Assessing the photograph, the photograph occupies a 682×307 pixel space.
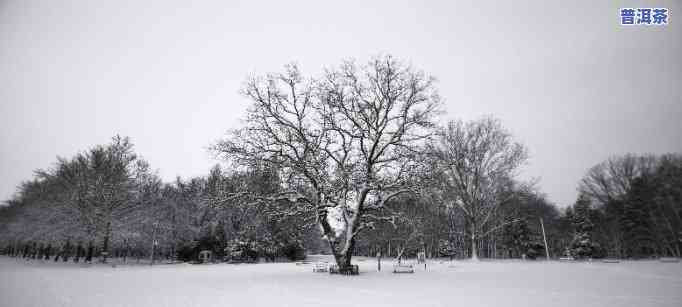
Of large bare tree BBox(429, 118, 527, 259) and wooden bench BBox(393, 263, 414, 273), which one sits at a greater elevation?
large bare tree BBox(429, 118, 527, 259)

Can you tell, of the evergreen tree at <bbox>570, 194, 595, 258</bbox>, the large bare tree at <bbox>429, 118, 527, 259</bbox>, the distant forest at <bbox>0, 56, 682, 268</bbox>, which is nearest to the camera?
the distant forest at <bbox>0, 56, 682, 268</bbox>

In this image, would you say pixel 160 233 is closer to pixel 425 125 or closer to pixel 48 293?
pixel 48 293

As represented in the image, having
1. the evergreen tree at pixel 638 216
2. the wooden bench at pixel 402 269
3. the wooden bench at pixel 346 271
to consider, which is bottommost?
the wooden bench at pixel 402 269

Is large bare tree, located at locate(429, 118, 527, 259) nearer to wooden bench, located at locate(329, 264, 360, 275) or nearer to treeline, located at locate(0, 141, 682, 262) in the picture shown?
treeline, located at locate(0, 141, 682, 262)

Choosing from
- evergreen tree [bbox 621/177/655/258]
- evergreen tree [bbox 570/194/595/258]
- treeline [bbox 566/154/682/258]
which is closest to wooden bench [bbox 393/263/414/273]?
treeline [bbox 566/154/682/258]

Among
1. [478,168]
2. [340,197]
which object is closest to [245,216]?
[340,197]

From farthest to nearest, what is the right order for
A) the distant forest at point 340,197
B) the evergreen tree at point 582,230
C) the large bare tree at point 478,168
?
the evergreen tree at point 582,230 → the large bare tree at point 478,168 → the distant forest at point 340,197

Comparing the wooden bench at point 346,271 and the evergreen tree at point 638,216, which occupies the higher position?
the evergreen tree at point 638,216

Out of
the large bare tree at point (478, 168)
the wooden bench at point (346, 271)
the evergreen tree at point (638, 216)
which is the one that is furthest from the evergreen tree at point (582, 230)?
the wooden bench at point (346, 271)

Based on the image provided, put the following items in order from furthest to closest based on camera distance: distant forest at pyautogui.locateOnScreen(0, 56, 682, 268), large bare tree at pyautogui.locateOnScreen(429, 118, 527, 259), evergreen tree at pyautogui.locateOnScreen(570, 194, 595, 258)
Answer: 1. evergreen tree at pyautogui.locateOnScreen(570, 194, 595, 258)
2. large bare tree at pyautogui.locateOnScreen(429, 118, 527, 259)
3. distant forest at pyautogui.locateOnScreen(0, 56, 682, 268)

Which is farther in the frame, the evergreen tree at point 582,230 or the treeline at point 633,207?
the evergreen tree at point 582,230

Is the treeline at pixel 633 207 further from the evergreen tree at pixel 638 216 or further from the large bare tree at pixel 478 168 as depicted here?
the large bare tree at pixel 478 168

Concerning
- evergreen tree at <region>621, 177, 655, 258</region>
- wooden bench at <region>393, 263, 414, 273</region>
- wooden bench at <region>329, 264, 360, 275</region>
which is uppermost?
evergreen tree at <region>621, 177, 655, 258</region>

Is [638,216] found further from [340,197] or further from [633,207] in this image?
[340,197]
